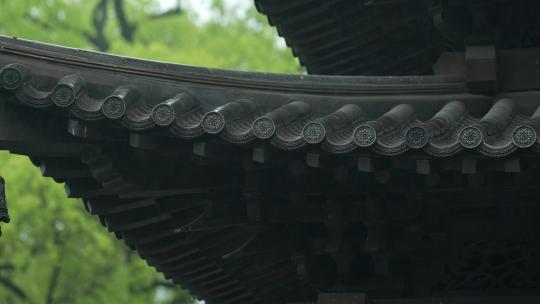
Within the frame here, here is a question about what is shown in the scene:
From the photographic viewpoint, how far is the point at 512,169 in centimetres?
521

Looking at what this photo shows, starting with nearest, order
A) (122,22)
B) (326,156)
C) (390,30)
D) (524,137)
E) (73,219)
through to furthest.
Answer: (524,137) → (326,156) → (390,30) → (73,219) → (122,22)

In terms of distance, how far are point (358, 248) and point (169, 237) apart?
1126 mm

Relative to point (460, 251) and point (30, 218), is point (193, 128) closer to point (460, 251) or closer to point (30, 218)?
point (460, 251)

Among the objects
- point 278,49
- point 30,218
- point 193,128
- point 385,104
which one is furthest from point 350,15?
point 278,49

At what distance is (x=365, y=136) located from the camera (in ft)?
17.0

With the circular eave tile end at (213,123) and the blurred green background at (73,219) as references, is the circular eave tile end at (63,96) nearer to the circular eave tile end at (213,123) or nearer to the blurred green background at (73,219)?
the circular eave tile end at (213,123)

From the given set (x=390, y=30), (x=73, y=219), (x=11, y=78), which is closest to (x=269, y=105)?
(x=11, y=78)

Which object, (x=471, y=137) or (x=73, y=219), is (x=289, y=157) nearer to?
(x=471, y=137)

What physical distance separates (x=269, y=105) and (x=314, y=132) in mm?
491

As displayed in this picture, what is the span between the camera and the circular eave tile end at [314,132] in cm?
520

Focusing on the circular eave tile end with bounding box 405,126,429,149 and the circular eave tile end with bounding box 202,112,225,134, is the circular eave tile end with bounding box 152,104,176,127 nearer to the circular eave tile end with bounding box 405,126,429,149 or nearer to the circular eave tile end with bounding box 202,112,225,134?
the circular eave tile end with bounding box 202,112,225,134

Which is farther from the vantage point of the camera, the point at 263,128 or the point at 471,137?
Answer: the point at 263,128

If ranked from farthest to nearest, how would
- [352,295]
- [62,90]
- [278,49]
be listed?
[278,49] < [352,295] < [62,90]

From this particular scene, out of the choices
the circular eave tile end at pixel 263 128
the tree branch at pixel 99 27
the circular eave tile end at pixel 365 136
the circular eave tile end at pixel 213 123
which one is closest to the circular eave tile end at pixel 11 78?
the circular eave tile end at pixel 213 123
